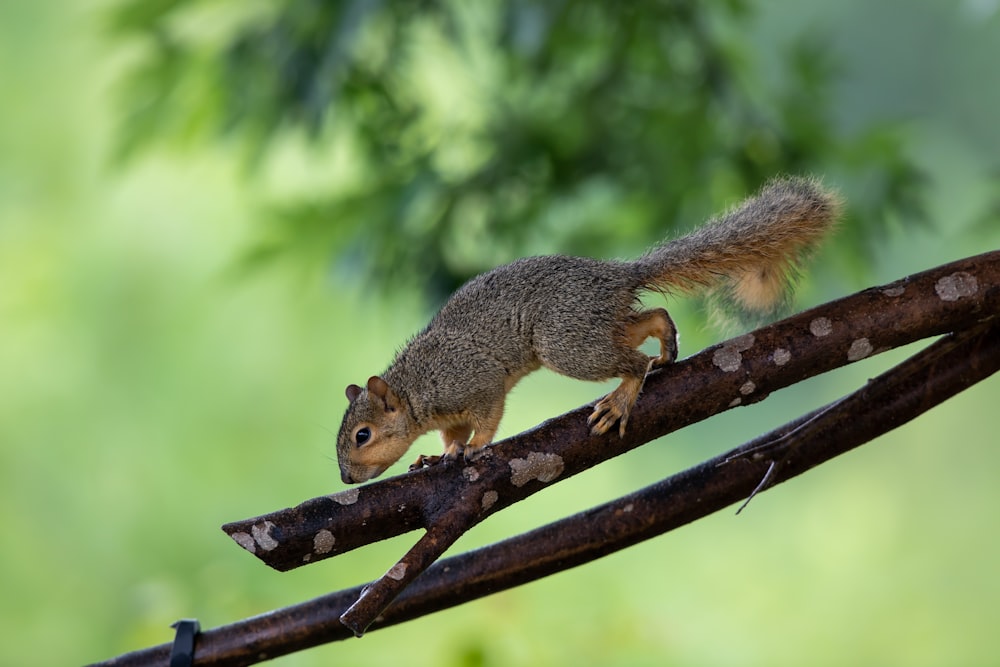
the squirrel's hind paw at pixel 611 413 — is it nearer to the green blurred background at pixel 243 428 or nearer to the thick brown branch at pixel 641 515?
the thick brown branch at pixel 641 515

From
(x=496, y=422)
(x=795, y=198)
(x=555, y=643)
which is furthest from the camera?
(x=555, y=643)

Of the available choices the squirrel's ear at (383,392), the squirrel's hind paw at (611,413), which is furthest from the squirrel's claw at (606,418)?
the squirrel's ear at (383,392)

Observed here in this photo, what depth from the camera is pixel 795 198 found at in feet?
6.59

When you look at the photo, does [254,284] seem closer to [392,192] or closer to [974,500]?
[392,192]

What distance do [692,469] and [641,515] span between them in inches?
4.8

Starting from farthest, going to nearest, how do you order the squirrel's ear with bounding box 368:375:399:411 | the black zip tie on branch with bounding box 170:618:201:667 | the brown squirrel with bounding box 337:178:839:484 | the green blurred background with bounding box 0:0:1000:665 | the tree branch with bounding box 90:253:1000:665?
the green blurred background with bounding box 0:0:1000:665
the squirrel's ear with bounding box 368:375:399:411
the brown squirrel with bounding box 337:178:839:484
the black zip tie on branch with bounding box 170:618:201:667
the tree branch with bounding box 90:253:1000:665

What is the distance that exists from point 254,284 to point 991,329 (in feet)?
18.5

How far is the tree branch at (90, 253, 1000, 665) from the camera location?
5.19 ft

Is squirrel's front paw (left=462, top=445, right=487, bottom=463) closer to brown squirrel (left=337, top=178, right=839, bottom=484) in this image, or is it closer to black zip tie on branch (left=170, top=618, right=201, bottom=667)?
brown squirrel (left=337, top=178, right=839, bottom=484)

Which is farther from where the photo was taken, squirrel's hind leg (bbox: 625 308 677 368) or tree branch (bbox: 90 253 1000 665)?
squirrel's hind leg (bbox: 625 308 677 368)

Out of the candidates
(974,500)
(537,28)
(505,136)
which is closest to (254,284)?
(505,136)

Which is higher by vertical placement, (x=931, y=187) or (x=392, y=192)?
(x=392, y=192)

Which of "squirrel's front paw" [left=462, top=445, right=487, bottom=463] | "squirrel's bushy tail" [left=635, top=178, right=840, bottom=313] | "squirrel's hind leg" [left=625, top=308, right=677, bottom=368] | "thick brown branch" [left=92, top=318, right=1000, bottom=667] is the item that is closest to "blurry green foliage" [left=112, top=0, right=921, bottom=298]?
"squirrel's bushy tail" [left=635, top=178, right=840, bottom=313]

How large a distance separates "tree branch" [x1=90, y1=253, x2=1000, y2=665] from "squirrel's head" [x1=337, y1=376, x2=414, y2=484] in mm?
471
